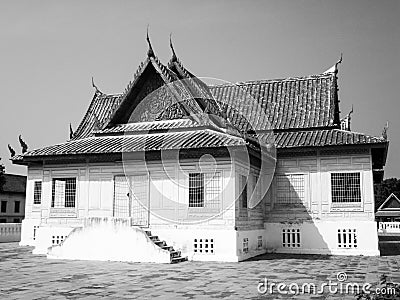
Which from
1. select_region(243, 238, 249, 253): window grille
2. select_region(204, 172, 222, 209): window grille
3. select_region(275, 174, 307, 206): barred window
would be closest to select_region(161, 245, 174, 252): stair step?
select_region(204, 172, 222, 209): window grille

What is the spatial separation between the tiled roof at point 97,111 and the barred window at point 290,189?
35.3 feet

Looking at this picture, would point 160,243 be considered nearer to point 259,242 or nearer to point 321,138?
point 259,242

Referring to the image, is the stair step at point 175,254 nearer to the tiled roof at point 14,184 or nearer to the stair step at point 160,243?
the stair step at point 160,243

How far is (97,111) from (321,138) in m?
13.5

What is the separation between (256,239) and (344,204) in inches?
159

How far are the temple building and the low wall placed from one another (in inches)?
393

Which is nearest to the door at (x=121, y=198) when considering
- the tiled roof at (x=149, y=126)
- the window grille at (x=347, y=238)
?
the tiled roof at (x=149, y=126)

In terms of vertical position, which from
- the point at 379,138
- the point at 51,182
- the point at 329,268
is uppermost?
the point at 379,138

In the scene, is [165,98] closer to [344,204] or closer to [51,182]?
[51,182]

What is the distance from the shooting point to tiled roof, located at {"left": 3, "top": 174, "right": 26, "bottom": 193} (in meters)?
48.8

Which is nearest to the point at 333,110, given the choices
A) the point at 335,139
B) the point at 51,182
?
the point at 335,139

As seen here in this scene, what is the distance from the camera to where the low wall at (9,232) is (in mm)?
28375

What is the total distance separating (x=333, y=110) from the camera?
23.4 m

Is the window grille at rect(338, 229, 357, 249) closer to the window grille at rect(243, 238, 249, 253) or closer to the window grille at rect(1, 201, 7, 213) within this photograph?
the window grille at rect(243, 238, 249, 253)
